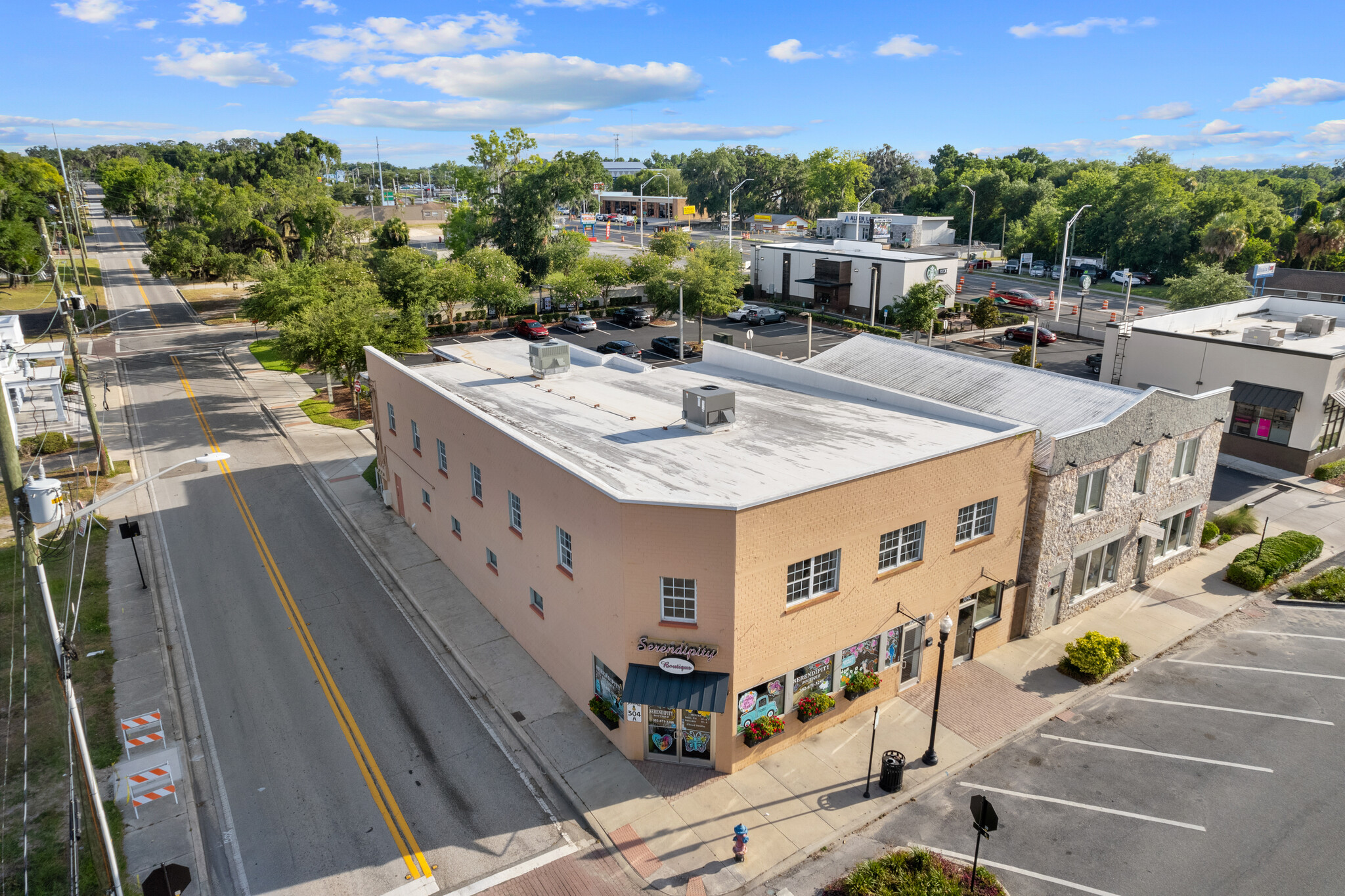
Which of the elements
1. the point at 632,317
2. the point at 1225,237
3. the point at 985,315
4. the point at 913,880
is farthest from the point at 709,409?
the point at 1225,237

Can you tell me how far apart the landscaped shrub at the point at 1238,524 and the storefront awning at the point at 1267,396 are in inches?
318

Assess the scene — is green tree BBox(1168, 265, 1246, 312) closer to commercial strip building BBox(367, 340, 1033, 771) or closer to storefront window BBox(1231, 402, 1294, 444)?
storefront window BBox(1231, 402, 1294, 444)

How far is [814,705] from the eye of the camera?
20078mm

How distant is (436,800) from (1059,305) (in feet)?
233

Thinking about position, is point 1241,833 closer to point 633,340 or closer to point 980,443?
point 980,443

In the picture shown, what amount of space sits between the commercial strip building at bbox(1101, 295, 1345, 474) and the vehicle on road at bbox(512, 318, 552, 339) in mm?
41234

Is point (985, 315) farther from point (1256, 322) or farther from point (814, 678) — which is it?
point (814, 678)

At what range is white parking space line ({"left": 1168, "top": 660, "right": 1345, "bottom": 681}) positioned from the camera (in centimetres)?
2369

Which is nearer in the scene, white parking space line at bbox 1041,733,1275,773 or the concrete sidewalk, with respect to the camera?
the concrete sidewalk

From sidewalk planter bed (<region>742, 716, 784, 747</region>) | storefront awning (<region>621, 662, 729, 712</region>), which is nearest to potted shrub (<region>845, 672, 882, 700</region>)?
sidewalk planter bed (<region>742, 716, 784, 747</region>)

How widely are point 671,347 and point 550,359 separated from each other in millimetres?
29808

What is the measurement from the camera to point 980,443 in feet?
70.3

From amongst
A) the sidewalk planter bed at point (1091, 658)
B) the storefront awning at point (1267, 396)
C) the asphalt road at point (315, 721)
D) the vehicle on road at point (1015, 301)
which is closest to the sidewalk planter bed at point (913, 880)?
the asphalt road at point (315, 721)

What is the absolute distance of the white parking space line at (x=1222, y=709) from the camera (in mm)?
21625
